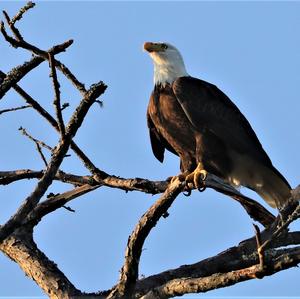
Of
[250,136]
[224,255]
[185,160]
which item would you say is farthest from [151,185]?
[250,136]

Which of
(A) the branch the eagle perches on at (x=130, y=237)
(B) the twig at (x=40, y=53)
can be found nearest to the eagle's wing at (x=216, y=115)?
(A) the branch the eagle perches on at (x=130, y=237)

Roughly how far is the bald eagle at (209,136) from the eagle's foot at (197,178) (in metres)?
0.23

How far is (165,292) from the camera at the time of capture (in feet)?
14.1

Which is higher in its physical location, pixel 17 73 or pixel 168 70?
pixel 168 70

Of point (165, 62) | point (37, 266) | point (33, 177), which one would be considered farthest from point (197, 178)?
point (165, 62)

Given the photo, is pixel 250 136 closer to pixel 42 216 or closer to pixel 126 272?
pixel 42 216

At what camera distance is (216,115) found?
7.20 meters

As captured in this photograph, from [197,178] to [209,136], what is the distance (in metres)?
0.85

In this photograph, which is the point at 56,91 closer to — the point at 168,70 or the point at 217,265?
the point at 217,265

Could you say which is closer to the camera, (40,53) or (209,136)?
(40,53)

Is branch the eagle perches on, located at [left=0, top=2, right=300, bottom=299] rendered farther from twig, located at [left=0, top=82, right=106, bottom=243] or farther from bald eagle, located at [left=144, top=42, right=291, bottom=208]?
bald eagle, located at [left=144, top=42, right=291, bottom=208]

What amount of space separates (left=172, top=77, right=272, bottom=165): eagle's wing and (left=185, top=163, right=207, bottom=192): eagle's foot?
68cm

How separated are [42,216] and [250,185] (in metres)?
2.28

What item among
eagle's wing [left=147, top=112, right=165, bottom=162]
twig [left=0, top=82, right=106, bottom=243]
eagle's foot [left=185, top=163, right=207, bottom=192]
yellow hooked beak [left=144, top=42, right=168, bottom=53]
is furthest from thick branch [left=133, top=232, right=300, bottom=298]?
yellow hooked beak [left=144, top=42, right=168, bottom=53]
